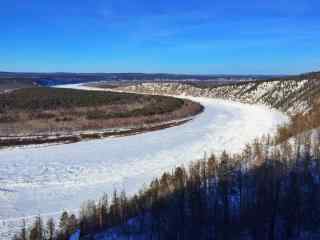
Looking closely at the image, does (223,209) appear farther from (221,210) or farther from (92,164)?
(92,164)

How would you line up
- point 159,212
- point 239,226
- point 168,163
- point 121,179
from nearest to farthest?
point 239,226 < point 159,212 < point 121,179 < point 168,163

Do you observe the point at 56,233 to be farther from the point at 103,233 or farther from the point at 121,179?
the point at 121,179

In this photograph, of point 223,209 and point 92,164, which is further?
point 92,164

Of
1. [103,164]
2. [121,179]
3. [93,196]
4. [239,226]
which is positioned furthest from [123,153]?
[239,226]

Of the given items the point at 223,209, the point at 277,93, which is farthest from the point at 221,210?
the point at 277,93

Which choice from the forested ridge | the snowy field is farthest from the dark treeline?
the snowy field

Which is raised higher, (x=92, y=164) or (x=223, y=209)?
(x=223, y=209)

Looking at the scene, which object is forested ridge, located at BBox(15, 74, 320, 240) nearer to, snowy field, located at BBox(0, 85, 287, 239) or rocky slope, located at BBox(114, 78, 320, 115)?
snowy field, located at BBox(0, 85, 287, 239)
